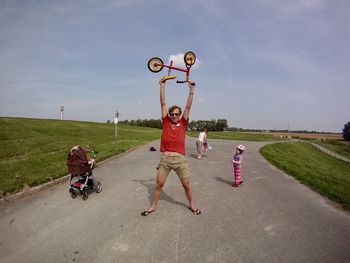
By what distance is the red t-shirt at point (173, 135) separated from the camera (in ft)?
15.4

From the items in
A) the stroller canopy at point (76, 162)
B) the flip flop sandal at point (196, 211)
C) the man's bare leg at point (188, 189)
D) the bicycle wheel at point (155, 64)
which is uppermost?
the bicycle wheel at point (155, 64)

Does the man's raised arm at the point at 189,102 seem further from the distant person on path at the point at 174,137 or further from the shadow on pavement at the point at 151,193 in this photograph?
the shadow on pavement at the point at 151,193

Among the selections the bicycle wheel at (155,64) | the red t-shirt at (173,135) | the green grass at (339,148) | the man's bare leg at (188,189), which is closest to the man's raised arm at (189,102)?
the red t-shirt at (173,135)

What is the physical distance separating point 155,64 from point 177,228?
3712mm

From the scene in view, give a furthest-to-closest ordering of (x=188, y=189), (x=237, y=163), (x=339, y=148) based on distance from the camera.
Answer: (x=339, y=148), (x=237, y=163), (x=188, y=189)

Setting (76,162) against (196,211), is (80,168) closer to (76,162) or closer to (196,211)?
(76,162)

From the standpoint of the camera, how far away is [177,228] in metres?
4.21

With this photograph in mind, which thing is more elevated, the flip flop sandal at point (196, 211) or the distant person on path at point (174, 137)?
the distant person on path at point (174, 137)

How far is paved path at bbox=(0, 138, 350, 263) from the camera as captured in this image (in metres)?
3.41

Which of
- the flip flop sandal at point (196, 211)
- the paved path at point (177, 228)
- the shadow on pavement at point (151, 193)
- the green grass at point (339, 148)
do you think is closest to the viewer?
the paved path at point (177, 228)

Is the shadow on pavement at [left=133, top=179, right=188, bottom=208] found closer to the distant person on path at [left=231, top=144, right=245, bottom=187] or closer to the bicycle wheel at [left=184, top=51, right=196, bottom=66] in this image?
the distant person on path at [left=231, top=144, right=245, bottom=187]

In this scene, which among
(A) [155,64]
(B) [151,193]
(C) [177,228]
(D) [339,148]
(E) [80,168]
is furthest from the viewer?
(D) [339,148]

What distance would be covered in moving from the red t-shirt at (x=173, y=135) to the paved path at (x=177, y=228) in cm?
136

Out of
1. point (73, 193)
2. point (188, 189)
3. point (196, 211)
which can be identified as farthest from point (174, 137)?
point (73, 193)
